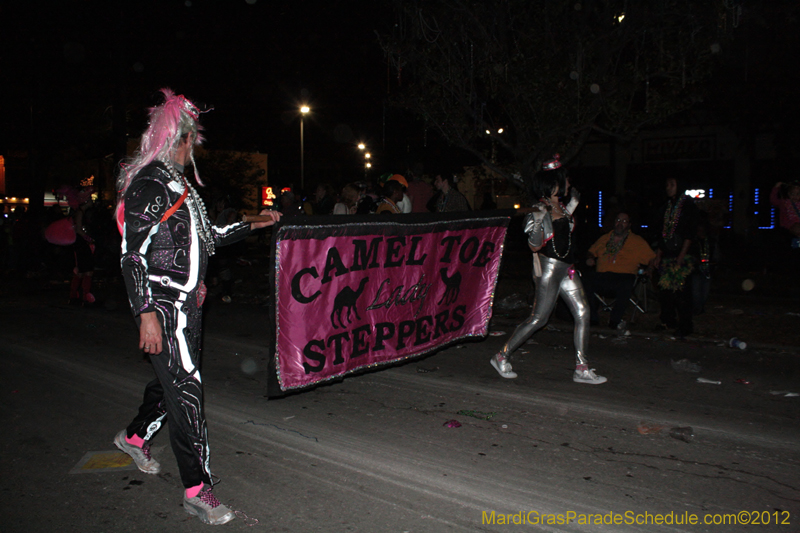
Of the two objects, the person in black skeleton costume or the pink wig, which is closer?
the person in black skeleton costume

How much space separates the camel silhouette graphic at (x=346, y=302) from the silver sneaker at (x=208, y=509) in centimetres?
204

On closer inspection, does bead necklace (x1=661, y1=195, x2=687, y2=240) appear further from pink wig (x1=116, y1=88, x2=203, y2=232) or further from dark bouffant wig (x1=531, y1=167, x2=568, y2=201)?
pink wig (x1=116, y1=88, x2=203, y2=232)

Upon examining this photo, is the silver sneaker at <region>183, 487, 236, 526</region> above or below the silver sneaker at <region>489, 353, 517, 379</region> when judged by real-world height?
below

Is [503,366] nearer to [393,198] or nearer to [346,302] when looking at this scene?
[346,302]

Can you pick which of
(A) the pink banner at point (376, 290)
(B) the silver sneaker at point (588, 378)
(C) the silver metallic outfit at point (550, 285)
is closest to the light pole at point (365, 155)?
(A) the pink banner at point (376, 290)

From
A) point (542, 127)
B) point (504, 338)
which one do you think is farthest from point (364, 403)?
point (542, 127)

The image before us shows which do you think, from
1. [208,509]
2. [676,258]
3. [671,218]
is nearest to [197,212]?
[208,509]

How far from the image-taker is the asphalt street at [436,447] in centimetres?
356

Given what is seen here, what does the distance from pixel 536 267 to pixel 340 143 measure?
51065 mm

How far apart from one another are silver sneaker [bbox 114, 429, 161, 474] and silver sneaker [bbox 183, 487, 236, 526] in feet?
2.26

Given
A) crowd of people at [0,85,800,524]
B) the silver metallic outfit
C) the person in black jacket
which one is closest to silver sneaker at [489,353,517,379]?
crowd of people at [0,85,800,524]

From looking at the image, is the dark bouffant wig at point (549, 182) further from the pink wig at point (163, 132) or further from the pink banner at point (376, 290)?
the pink wig at point (163, 132)

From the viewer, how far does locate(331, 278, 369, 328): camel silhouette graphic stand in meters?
5.33

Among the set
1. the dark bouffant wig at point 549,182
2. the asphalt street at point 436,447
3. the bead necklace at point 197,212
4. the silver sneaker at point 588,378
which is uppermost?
the dark bouffant wig at point 549,182
